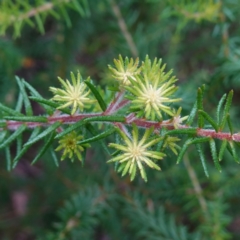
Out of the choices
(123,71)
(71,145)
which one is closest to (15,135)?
(71,145)

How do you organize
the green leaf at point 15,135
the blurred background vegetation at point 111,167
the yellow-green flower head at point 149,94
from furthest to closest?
1. the blurred background vegetation at point 111,167
2. the green leaf at point 15,135
3. the yellow-green flower head at point 149,94

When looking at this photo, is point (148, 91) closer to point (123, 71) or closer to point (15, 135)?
point (123, 71)

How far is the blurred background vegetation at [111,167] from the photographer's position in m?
1.16

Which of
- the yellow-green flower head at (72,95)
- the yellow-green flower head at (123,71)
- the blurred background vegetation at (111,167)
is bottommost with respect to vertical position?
the yellow-green flower head at (72,95)

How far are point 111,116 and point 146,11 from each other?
3.84 feet

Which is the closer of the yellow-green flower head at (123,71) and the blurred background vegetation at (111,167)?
the yellow-green flower head at (123,71)

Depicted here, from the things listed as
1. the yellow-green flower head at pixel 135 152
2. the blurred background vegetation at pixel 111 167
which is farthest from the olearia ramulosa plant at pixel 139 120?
the blurred background vegetation at pixel 111 167

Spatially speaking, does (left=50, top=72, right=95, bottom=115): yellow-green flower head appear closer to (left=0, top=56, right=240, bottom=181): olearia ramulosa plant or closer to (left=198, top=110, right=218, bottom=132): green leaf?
(left=0, top=56, right=240, bottom=181): olearia ramulosa plant

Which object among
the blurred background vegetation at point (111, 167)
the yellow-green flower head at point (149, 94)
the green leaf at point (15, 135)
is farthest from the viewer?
the blurred background vegetation at point (111, 167)

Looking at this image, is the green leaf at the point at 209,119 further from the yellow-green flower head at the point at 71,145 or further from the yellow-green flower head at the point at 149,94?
the yellow-green flower head at the point at 71,145

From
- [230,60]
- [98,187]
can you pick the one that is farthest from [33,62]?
[230,60]

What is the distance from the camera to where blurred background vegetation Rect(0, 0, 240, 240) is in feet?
3.79

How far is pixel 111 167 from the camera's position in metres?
1.48

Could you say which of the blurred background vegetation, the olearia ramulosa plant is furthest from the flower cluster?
the blurred background vegetation
